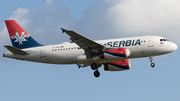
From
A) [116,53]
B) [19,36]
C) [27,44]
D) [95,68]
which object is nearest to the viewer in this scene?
[116,53]

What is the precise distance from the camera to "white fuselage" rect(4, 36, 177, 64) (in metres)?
44.7

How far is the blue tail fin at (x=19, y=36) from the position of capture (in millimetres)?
49625

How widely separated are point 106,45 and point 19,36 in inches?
609

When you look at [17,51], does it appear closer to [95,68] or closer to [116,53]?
[95,68]

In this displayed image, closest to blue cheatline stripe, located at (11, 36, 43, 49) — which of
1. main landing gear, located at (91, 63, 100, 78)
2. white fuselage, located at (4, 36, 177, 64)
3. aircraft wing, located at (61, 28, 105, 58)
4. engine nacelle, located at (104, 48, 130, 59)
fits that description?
white fuselage, located at (4, 36, 177, 64)

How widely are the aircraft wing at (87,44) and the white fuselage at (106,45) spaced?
1.24 metres

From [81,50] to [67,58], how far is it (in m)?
2.57

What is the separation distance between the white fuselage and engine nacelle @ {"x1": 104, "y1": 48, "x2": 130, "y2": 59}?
1.33 meters

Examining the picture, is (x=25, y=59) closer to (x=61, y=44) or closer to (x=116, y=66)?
(x=61, y=44)

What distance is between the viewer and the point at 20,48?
4950 cm

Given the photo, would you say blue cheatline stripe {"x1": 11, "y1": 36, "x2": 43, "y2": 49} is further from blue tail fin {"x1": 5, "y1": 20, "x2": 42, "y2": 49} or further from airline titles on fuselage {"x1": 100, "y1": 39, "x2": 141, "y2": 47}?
airline titles on fuselage {"x1": 100, "y1": 39, "x2": 141, "y2": 47}

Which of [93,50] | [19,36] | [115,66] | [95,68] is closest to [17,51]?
[19,36]

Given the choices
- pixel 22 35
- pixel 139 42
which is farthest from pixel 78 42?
pixel 22 35

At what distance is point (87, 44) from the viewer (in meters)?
44.2
